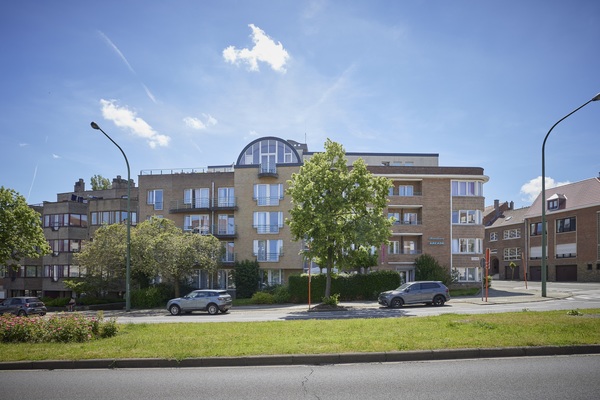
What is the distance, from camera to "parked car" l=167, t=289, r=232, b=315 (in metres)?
26.5

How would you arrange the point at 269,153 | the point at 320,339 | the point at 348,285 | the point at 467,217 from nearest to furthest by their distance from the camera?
the point at 320,339 < the point at 348,285 < the point at 467,217 < the point at 269,153

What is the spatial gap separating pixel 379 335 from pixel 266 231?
28695 millimetres

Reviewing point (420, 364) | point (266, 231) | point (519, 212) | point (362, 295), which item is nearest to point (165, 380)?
point (420, 364)

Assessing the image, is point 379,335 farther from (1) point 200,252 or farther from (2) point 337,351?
(1) point 200,252

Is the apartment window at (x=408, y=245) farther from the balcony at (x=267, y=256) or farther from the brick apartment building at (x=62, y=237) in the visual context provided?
the brick apartment building at (x=62, y=237)

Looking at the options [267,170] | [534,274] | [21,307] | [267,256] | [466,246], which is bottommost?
[534,274]

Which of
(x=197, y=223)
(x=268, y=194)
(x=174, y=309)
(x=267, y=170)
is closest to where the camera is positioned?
(x=174, y=309)

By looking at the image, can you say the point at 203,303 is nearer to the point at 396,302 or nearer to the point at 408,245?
the point at 396,302

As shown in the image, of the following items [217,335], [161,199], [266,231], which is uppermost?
[161,199]

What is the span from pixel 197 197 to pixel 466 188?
81.6 ft

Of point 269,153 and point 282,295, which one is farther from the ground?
point 269,153

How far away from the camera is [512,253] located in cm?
6531

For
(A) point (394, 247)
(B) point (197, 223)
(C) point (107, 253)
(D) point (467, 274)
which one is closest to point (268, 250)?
(B) point (197, 223)

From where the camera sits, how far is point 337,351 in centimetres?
973
